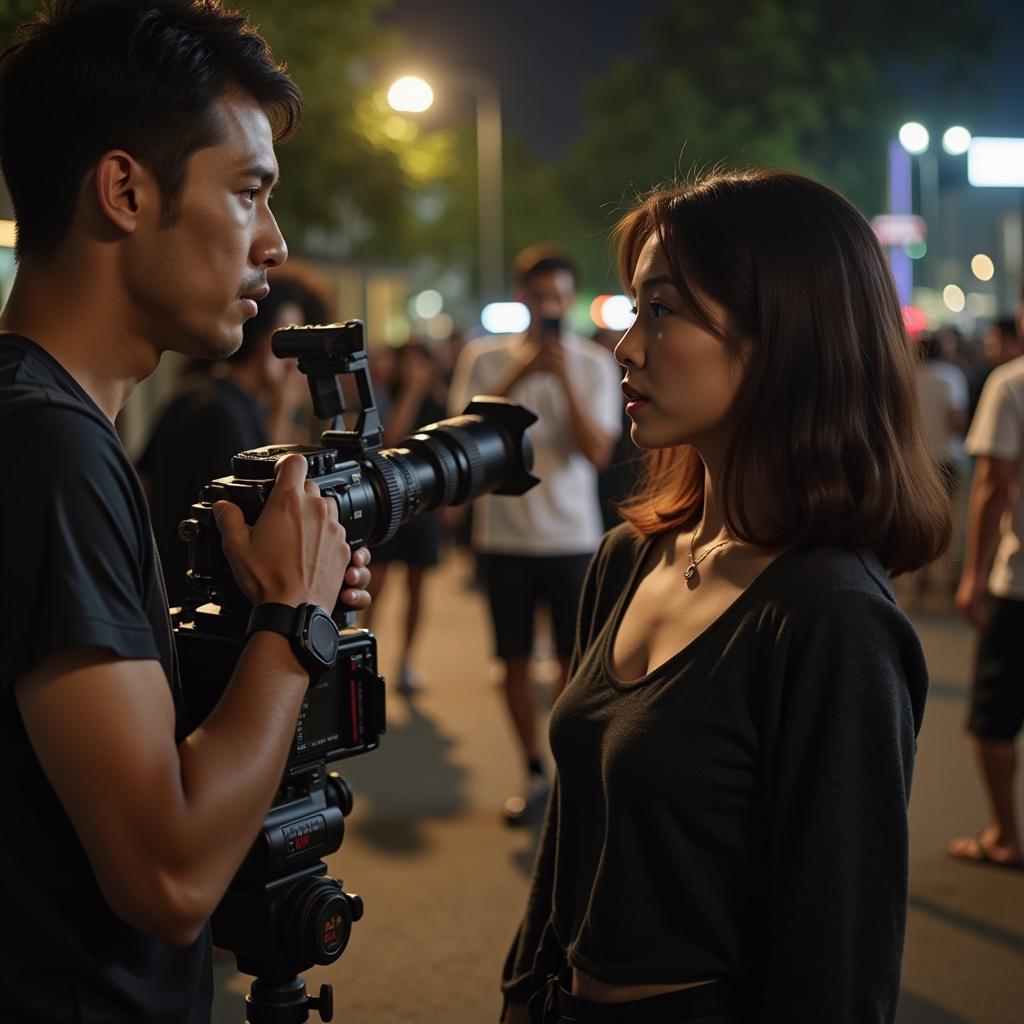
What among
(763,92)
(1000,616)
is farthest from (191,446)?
(763,92)

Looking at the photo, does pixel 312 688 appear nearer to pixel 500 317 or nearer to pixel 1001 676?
pixel 1001 676

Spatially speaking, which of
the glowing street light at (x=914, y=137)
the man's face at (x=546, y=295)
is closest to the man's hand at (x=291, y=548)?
the man's face at (x=546, y=295)

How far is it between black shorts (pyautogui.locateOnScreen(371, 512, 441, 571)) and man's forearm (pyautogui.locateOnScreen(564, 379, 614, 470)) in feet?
7.56

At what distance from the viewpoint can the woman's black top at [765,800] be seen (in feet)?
5.70

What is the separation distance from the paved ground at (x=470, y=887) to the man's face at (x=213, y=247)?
2790 millimetres

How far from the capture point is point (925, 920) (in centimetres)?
452

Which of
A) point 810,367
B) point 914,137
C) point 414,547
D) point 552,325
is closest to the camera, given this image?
point 810,367

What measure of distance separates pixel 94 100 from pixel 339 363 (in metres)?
0.73

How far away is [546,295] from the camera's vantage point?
5.75 meters

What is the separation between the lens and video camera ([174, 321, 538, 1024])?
1854 mm

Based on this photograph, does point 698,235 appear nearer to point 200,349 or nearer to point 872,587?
point 872,587

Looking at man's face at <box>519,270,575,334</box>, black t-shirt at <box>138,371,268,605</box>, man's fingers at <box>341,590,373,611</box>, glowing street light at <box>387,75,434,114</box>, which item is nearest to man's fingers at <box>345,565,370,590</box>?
man's fingers at <box>341,590,373,611</box>

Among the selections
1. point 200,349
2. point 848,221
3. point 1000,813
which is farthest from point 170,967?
point 1000,813

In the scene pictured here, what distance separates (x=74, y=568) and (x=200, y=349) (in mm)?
420
